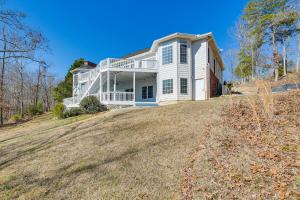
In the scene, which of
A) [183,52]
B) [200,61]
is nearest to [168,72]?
[183,52]

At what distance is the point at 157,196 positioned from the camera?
3.77 meters

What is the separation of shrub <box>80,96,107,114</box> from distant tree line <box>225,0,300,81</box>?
72.9 feet

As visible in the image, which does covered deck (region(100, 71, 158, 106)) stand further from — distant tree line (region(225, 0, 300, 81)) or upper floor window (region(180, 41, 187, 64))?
distant tree line (region(225, 0, 300, 81))

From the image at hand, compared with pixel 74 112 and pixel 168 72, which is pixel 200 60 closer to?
pixel 168 72

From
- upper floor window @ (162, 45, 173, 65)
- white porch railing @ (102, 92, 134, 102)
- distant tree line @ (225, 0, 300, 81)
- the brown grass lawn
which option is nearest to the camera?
the brown grass lawn

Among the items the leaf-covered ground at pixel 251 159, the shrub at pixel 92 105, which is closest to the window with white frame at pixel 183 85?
the shrub at pixel 92 105

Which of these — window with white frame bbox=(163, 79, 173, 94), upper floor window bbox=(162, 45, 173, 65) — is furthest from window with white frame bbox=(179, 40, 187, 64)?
window with white frame bbox=(163, 79, 173, 94)

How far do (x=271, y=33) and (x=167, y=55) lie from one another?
19394 millimetres

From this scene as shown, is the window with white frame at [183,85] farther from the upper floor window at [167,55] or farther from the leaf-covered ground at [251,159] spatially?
the leaf-covered ground at [251,159]

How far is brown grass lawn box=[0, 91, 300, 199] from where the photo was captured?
148 inches

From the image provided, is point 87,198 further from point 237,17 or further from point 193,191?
point 237,17

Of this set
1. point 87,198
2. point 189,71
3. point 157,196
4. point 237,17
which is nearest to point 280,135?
point 157,196

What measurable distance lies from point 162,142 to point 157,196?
2.74 m

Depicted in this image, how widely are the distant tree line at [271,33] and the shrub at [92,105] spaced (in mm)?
22235
